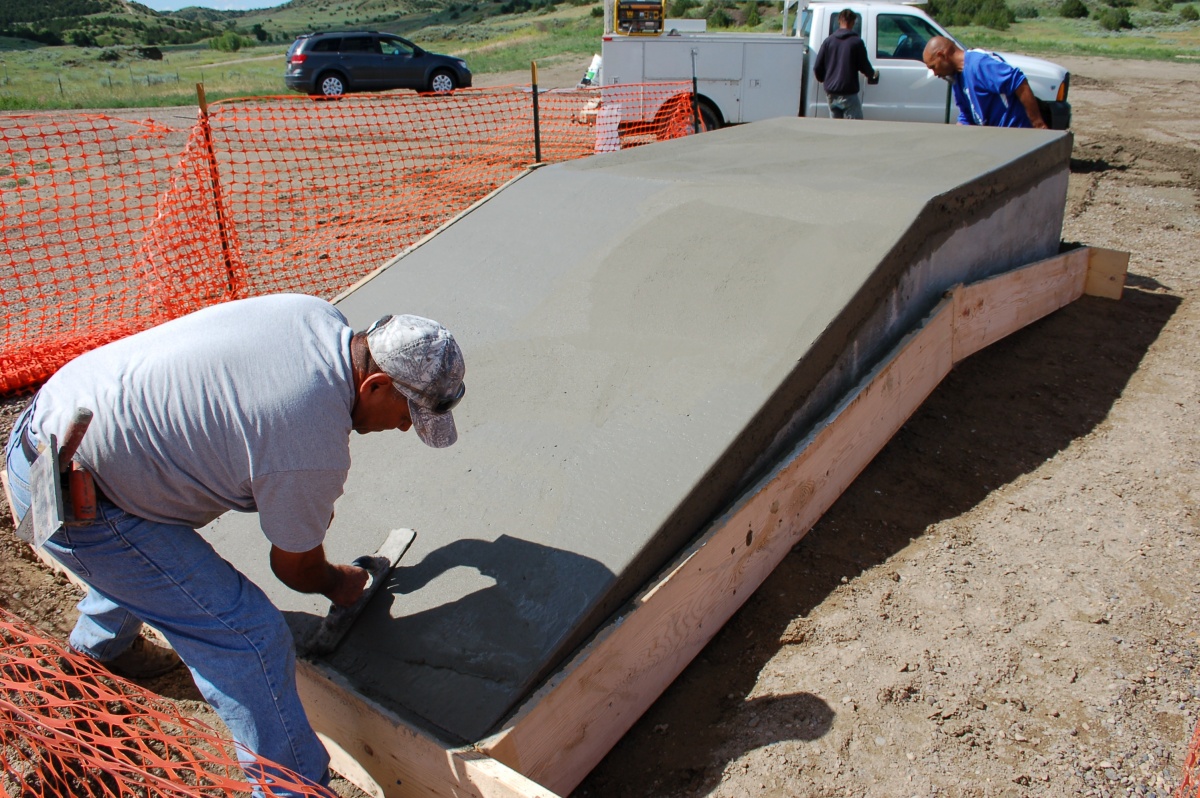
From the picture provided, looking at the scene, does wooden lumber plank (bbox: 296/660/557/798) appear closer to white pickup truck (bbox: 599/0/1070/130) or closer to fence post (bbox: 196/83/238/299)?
fence post (bbox: 196/83/238/299)

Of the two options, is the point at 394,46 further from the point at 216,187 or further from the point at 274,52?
the point at 274,52

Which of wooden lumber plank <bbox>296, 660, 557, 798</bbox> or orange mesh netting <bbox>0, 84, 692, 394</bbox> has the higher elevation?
orange mesh netting <bbox>0, 84, 692, 394</bbox>

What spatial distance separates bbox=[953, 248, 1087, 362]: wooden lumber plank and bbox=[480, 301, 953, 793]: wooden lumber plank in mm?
644

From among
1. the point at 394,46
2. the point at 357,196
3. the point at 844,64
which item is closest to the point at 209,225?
the point at 357,196

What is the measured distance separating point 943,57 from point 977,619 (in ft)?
13.2

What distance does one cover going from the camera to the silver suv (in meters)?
19.8

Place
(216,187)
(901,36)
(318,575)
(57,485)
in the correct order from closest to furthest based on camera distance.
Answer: (57,485)
(318,575)
(216,187)
(901,36)

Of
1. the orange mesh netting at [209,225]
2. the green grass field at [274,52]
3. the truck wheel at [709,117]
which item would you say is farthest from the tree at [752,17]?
the truck wheel at [709,117]

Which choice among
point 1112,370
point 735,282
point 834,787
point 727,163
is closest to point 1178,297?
point 1112,370

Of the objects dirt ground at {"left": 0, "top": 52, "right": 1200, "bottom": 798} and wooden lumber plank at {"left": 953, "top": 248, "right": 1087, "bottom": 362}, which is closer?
dirt ground at {"left": 0, "top": 52, "right": 1200, "bottom": 798}

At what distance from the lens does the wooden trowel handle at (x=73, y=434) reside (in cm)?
190

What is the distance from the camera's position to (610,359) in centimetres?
343

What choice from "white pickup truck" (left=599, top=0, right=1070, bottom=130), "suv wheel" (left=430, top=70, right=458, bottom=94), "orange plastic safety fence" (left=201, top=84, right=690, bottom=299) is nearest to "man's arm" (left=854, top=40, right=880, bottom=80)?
"white pickup truck" (left=599, top=0, right=1070, bottom=130)

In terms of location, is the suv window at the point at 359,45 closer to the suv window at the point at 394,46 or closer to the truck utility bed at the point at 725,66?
the suv window at the point at 394,46
